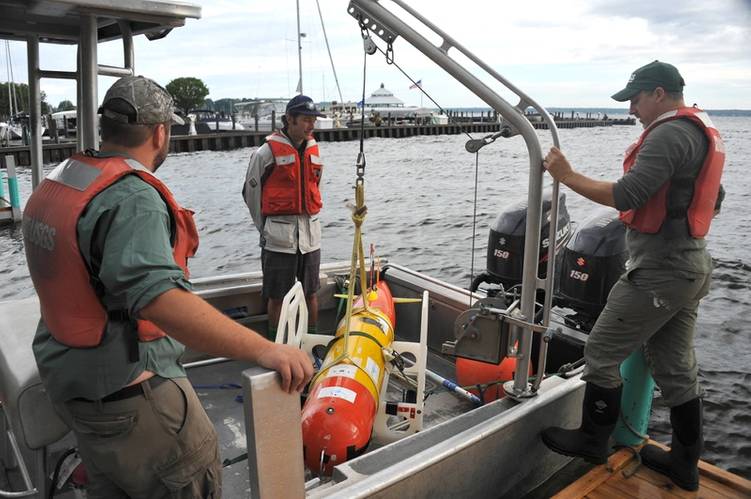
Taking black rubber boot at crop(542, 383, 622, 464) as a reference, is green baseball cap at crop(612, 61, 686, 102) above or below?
above

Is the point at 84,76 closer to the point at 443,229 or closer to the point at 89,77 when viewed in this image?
the point at 89,77

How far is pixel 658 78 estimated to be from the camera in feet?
9.11

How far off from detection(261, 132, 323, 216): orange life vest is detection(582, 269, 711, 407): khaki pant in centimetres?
229

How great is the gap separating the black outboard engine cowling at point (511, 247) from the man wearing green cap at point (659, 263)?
79.0 inches

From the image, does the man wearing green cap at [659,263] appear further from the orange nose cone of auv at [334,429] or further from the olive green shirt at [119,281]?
the olive green shirt at [119,281]

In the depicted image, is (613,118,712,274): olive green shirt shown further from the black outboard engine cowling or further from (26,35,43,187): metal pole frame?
(26,35,43,187): metal pole frame

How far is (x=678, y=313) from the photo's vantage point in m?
2.91

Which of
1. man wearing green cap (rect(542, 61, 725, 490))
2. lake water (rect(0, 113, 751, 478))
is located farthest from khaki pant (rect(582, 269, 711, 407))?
lake water (rect(0, 113, 751, 478))

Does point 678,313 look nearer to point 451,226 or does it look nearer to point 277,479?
point 277,479

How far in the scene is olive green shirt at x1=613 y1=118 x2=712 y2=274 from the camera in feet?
8.57

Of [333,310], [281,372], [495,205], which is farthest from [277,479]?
[495,205]

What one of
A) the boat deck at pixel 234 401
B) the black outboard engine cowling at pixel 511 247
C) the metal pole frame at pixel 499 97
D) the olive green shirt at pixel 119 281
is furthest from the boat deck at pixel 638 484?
the olive green shirt at pixel 119 281

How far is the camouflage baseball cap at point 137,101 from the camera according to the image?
5.56ft

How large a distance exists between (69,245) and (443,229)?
500 inches
